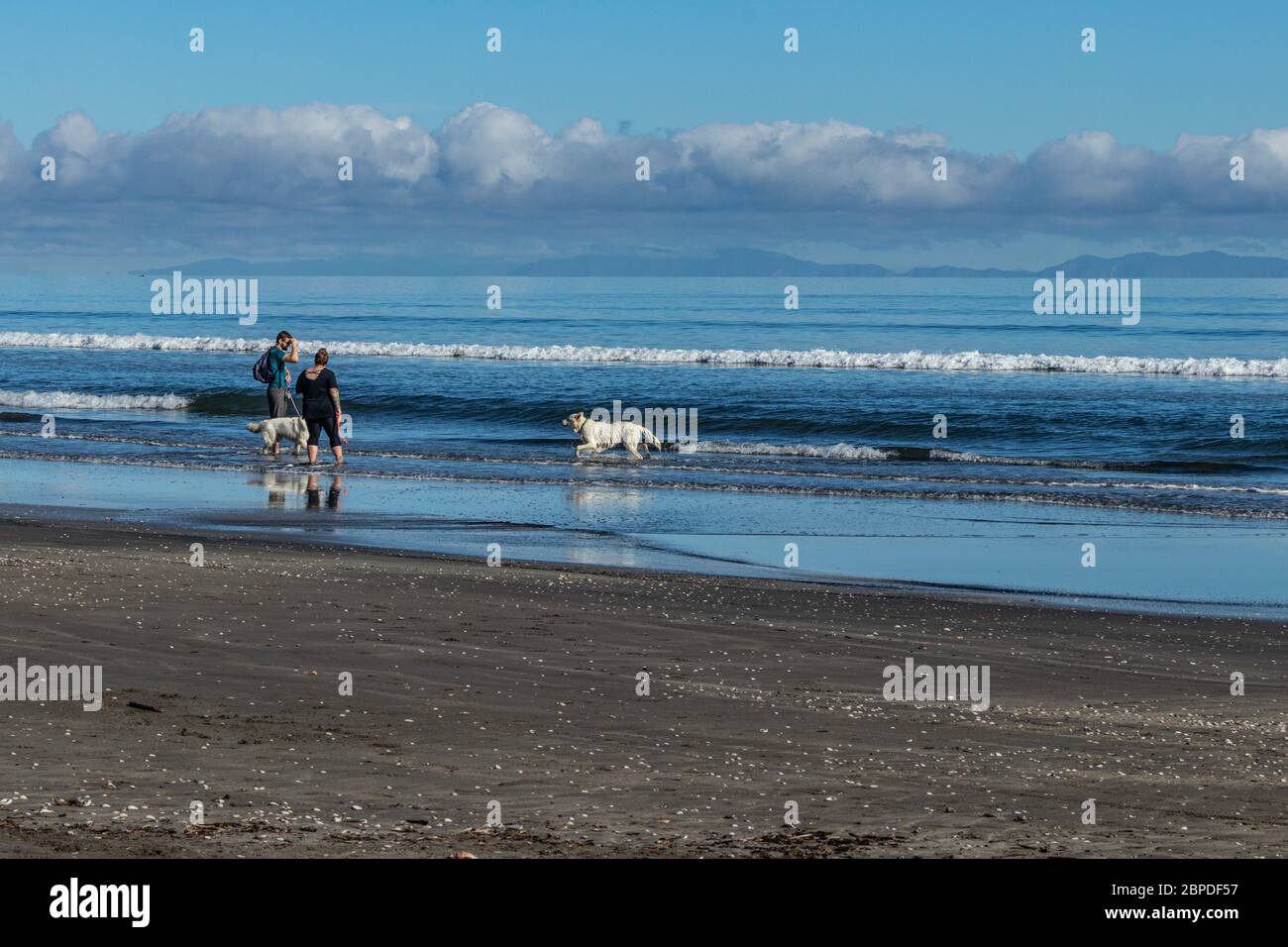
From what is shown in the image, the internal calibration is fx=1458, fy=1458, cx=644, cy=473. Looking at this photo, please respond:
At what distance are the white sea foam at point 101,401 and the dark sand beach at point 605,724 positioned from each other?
2296cm

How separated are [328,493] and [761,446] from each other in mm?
9881

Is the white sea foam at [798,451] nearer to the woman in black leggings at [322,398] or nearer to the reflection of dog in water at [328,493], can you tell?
the woman in black leggings at [322,398]

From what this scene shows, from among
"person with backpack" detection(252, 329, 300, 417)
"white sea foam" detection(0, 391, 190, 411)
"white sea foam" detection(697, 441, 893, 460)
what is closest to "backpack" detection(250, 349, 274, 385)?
"person with backpack" detection(252, 329, 300, 417)

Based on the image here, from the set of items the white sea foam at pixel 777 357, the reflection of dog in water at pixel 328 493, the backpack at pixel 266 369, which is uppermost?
the white sea foam at pixel 777 357

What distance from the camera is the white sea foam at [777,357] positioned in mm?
39562

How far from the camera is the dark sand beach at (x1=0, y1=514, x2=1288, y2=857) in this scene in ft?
17.7

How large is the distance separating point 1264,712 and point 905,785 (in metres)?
2.85

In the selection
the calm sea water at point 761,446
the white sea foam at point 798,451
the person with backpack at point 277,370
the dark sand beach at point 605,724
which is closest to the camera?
the dark sand beach at point 605,724

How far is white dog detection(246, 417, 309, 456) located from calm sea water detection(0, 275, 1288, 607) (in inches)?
15.3

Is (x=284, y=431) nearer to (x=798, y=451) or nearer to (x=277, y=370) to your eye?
(x=277, y=370)

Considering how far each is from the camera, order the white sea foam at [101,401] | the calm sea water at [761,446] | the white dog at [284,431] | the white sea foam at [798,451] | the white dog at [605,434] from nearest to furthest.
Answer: the calm sea water at [761,446], the white dog at [284,431], the white dog at [605,434], the white sea foam at [798,451], the white sea foam at [101,401]

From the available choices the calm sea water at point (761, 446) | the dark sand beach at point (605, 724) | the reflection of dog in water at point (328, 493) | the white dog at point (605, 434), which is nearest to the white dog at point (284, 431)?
the calm sea water at point (761, 446)

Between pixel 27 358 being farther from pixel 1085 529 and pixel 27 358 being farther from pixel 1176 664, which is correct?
pixel 1176 664
